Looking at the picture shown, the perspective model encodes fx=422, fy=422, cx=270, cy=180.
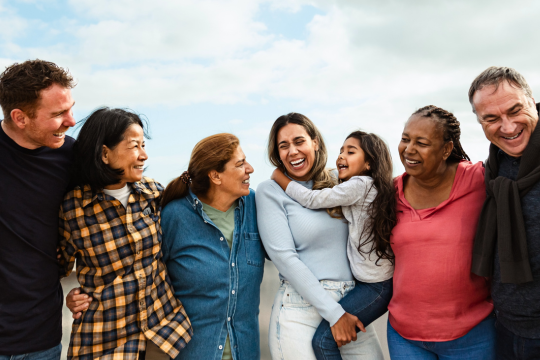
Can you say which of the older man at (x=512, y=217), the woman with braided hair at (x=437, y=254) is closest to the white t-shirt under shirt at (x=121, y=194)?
the woman with braided hair at (x=437, y=254)

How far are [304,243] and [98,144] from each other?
50.4 inches

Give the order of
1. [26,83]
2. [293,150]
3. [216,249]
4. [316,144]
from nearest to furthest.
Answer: [26,83] < [216,249] < [293,150] < [316,144]

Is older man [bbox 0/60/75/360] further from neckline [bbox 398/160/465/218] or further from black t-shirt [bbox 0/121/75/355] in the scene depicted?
neckline [bbox 398/160/465/218]

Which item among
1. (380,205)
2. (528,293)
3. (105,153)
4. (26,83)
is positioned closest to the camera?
(528,293)

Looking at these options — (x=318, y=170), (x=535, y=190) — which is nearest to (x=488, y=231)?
(x=535, y=190)

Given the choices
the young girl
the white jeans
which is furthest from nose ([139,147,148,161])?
the white jeans

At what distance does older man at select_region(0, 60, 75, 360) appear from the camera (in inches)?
82.5

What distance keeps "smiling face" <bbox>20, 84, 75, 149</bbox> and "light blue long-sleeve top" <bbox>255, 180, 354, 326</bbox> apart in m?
1.21

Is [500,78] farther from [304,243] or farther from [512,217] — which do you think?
[304,243]

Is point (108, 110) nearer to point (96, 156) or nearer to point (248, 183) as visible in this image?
point (96, 156)

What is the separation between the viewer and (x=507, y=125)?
2037 mm

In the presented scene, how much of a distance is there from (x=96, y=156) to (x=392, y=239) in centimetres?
163

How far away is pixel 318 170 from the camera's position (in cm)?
282

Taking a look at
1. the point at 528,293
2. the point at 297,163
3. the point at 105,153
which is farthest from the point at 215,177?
the point at 528,293
